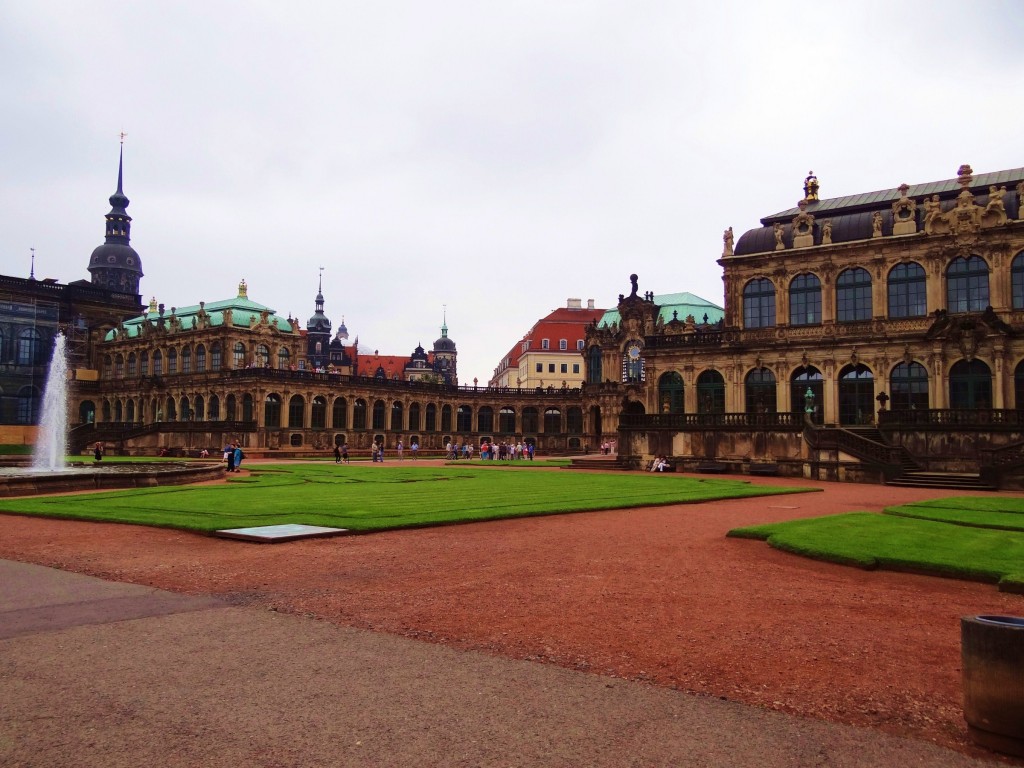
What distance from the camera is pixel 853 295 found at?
55188 millimetres

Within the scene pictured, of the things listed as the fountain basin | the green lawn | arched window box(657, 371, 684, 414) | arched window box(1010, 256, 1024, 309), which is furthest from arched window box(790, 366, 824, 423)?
the fountain basin

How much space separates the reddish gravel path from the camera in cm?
787

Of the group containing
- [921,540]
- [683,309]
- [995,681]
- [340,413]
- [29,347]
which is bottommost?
[921,540]

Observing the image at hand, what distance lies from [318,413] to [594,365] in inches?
1288

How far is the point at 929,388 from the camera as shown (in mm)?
51188

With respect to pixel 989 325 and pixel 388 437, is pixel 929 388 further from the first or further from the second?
pixel 388 437

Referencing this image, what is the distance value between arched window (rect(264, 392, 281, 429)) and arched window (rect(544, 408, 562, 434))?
36.3 metres

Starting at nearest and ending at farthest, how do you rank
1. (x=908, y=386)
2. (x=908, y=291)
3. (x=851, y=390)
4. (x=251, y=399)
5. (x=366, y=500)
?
1. (x=366, y=500)
2. (x=908, y=386)
3. (x=908, y=291)
4. (x=851, y=390)
5. (x=251, y=399)

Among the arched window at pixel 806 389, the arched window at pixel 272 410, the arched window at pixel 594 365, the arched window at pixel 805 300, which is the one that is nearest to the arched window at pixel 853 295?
the arched window at pixel 805 300

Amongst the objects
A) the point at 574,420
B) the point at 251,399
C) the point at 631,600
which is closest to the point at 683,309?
the point at 574,420

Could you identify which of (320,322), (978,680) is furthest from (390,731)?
(320,322)

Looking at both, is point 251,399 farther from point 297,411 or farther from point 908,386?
point 908,386

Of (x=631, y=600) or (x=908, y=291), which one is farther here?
(x=908, y=291)

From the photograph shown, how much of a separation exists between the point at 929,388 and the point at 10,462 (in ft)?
188
